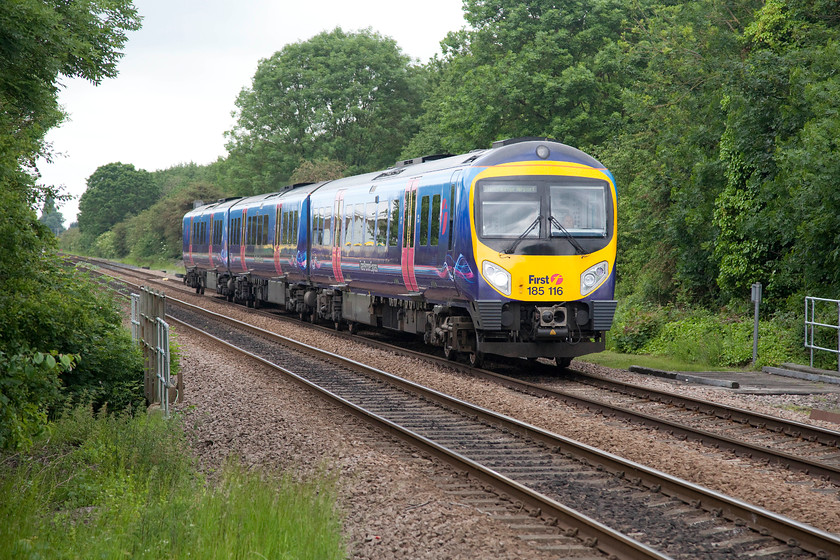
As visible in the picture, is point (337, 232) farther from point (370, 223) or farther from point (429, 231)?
point (429, 231)

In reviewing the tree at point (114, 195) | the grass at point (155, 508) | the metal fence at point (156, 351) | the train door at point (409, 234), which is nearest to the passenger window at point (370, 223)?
the train door at point (409, 234)

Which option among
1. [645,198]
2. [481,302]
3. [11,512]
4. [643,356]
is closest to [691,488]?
[11,512]

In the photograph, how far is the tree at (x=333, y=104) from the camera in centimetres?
5716

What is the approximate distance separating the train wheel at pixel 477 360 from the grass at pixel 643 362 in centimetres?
282

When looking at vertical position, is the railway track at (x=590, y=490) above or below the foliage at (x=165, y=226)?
below

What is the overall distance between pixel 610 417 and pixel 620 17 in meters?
27.1

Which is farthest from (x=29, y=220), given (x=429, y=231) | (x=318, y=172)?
(x=318, y=172)

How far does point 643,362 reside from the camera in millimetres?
17047

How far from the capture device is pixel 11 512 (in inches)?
254

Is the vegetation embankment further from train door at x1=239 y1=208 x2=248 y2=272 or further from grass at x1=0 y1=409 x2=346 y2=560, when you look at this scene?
grass at x1=0 y1=409 x2=346 y2=560

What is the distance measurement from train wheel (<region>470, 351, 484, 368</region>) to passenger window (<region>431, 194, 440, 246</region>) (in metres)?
2.00

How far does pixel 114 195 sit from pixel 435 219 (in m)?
84.9

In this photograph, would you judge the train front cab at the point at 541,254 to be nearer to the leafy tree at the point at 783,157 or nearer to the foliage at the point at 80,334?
the leafy tree at the point at 783,157

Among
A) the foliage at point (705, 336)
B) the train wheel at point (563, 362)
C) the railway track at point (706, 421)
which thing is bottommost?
the railway track at point (706, 421)
